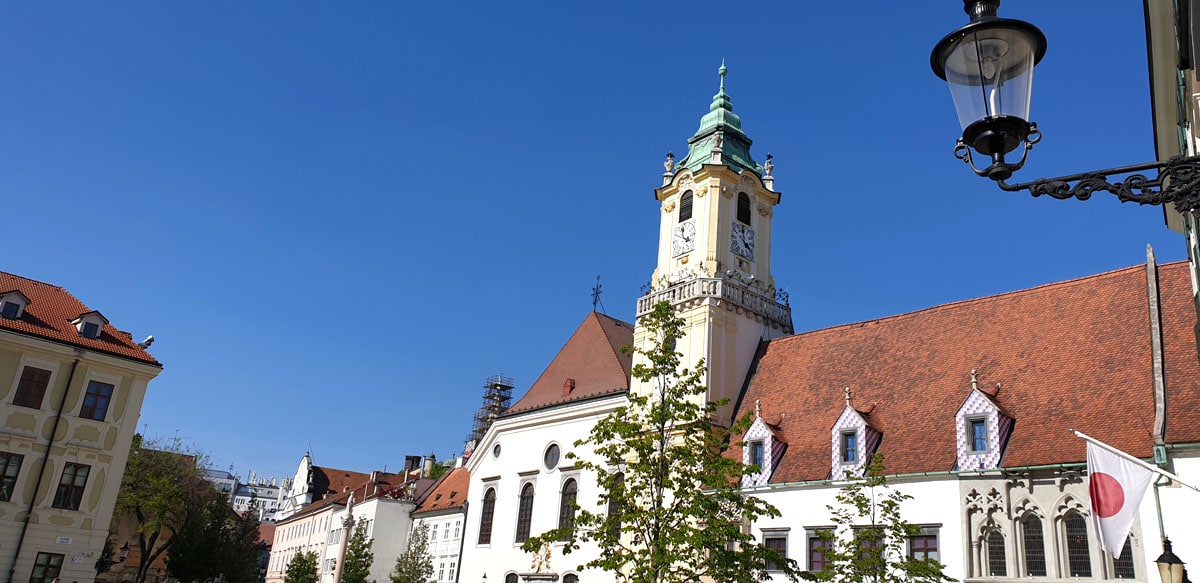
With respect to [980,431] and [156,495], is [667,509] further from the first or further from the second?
[156,495]

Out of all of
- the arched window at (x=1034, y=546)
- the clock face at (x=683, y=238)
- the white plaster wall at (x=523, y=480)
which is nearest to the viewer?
the arched window at (x=1034, y=546)

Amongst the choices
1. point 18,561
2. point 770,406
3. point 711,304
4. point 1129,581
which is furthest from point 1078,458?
point 18,561

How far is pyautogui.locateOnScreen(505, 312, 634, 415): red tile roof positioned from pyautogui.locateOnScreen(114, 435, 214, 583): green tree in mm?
19167

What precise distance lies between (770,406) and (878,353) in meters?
4.31

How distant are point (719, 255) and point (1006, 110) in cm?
3138

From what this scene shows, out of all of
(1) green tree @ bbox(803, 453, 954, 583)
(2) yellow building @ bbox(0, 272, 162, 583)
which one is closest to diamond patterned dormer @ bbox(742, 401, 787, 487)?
(1) green tree @ bbox(803, 453, 954, 583)

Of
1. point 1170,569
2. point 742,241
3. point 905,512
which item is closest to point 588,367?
point 742,241

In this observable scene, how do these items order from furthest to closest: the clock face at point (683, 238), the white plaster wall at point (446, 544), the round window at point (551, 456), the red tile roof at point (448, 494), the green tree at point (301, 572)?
the red tile roof at point (448, 494)
the white plaster wall at point (446, 544)
the green tree at point (301, 572)
the round window at point (551, 456)
the clock face at point (683, 238)

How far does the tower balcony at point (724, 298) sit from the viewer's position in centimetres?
3453

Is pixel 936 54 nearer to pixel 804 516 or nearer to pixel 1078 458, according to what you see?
pixel 1078 458

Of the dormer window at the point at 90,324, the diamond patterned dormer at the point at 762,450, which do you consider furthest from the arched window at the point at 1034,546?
the dormer window at the point at 90,324

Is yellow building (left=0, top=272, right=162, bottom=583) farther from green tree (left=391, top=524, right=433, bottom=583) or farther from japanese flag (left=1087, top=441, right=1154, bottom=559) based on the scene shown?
japanese flag (left=1087, top=441, right=1154, bottom=559)

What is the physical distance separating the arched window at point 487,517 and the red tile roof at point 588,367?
393cm

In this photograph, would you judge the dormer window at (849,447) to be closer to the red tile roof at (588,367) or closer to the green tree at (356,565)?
the red tile roof at (588,367)
